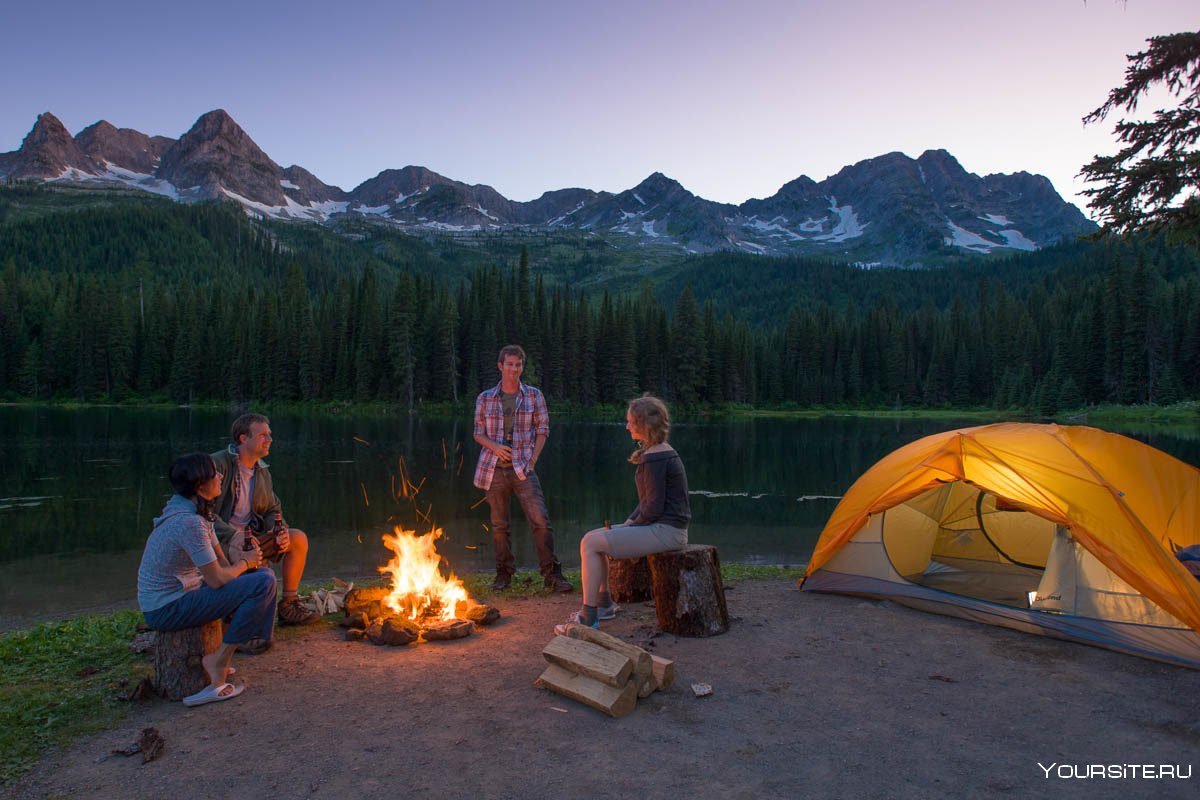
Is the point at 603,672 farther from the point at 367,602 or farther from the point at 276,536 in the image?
the point at 276,536

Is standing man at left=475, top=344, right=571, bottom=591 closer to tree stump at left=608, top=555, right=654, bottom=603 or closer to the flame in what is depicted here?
tree stump at left=608, top=555, right=654, bottom=603

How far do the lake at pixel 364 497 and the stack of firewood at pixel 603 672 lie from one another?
699 cm

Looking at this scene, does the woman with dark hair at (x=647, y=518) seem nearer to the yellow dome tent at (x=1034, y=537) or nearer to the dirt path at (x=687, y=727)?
the dirt path at (x=687, y=727)

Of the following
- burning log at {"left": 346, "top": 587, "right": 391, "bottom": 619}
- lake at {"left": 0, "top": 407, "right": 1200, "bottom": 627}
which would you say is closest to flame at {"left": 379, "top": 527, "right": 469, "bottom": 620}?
burning log at {"left": 346, "top": 587, "right": 391, "bottom": 619}

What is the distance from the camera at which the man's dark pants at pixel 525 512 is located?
8.90 meters

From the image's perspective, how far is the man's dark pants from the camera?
29.2 ft

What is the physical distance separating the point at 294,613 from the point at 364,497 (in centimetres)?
1327

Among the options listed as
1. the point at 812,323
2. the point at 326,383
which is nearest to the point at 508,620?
the point at 326,383

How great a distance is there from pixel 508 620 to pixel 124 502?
52.7ft

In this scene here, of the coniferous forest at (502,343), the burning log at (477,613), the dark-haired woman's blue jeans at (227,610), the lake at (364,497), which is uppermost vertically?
the coniferous forest at (502,343)

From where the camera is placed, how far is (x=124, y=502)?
18.9m

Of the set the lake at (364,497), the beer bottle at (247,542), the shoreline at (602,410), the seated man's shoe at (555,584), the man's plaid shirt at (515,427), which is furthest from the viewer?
the shoreline at (602,410)

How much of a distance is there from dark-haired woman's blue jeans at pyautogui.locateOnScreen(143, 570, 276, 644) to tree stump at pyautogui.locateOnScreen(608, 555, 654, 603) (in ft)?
13.2

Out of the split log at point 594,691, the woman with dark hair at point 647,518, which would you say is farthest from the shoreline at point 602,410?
the split log at point 594,691
